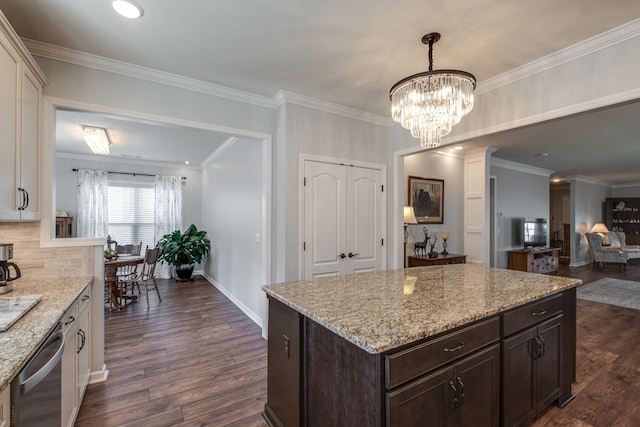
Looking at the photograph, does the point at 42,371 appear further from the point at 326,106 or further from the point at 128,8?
the point at 326,106

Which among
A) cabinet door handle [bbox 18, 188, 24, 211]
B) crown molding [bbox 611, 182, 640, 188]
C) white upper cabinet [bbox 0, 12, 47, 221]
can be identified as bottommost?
cabinet door handle [bbox 18, 188, 24, 211]

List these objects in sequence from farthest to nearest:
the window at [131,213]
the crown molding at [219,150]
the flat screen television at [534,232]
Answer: the flat screen television at [534,232] < the window at [131,213] < the crown molding at [219,150]

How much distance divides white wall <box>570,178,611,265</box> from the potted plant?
32.6 ft

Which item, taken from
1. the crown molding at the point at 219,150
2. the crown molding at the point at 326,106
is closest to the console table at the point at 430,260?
the crown molding at the point at 326,106

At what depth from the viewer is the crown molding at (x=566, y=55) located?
6.86 ft

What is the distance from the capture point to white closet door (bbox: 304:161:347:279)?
135 inches

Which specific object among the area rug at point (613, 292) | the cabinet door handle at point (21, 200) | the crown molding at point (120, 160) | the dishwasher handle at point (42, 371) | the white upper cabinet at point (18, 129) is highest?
the crown molding at point (120, 160)

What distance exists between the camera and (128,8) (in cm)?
195

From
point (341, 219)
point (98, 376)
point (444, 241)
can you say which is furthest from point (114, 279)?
point (444, 241)

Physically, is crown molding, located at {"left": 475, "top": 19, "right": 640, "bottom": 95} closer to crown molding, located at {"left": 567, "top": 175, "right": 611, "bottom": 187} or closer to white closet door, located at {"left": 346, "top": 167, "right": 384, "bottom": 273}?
white closet door, located at {"left": 346, "top": 167, "right": 384, "bottom": 273}

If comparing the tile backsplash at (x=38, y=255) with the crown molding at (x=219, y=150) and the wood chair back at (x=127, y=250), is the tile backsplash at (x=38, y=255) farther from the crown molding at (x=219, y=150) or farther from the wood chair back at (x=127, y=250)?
the wood chair back at (x=127, y=250)

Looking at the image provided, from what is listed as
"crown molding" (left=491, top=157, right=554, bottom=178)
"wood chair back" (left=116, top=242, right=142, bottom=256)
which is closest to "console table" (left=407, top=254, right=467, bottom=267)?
"crown molding" (left=491, top=157, right=554, bottom=178)

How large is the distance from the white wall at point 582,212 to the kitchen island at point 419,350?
27.7ft

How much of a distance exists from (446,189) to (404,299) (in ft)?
13.5
